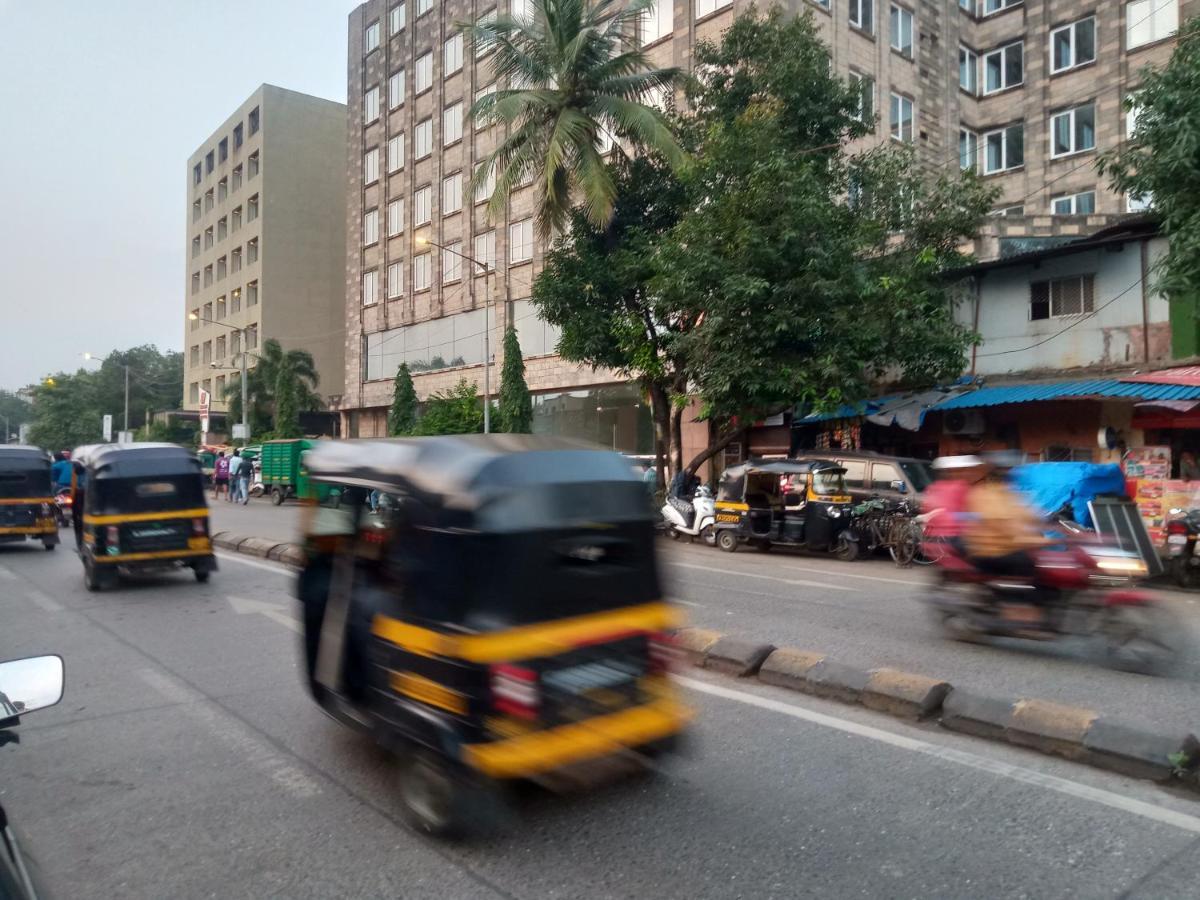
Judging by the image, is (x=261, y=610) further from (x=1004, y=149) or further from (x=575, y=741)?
(x=1004, y=149)

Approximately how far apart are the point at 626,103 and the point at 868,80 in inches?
225

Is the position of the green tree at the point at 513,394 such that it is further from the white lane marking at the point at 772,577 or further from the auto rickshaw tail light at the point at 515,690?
the auto rickshaw tail light at the point at 515,690

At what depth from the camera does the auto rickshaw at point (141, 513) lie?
11859 mm

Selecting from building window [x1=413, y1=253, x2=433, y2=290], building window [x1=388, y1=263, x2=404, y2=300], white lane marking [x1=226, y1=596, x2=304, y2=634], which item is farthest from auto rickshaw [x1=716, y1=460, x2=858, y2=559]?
building window [x1=388, y1=263, x2=404, y2=300]

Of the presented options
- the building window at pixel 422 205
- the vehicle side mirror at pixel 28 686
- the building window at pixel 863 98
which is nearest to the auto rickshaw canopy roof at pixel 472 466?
the vehicle side mirror at pixel 28 686

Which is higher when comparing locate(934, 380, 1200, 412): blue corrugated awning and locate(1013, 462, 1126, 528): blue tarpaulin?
locate(934, 380, 1200, 412): blue corrugated awning

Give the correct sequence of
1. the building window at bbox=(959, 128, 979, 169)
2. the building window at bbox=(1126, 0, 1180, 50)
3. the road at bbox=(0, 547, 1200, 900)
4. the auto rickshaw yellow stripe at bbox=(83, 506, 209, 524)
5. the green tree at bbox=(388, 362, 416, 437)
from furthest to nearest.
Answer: the green tree at bbox=(388, 362, 416, 437)
the building window at bbox=(959, 128, 979, 169)
the building window at bbox=(1126, 0, 1180, 50)
the auto rickshaw yellow stripe at bbox=(83, 506, 209, 524)
the road at bbox=(0, 547, 1200, 900)

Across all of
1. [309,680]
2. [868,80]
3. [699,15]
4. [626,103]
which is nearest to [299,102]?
[699,15]

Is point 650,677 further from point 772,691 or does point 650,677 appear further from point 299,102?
point 299,102

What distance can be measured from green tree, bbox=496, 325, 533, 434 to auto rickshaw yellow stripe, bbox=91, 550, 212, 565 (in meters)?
18.2

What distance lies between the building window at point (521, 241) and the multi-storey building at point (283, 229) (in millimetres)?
25214

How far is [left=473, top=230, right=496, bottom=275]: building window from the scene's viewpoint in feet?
115

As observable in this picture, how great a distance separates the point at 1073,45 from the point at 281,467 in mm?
31656

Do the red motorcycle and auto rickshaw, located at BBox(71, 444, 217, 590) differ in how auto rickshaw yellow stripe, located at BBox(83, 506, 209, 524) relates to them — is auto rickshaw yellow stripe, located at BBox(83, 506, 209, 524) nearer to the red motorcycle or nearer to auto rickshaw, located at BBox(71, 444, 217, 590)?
auto rickshaw, located at BBox(71, 444, 217, 590)
